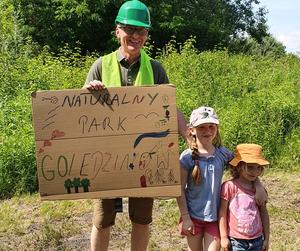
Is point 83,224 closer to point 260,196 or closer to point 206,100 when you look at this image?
point 260,196

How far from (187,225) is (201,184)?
237 millimetres

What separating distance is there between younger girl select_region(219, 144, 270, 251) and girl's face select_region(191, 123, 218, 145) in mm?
173

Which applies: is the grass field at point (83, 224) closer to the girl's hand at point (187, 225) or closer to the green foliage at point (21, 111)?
the green foliage at point (21, 111)

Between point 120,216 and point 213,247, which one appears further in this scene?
point 120,216

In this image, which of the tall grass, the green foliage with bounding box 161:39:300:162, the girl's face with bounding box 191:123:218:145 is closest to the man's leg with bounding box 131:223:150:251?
the girl's face with bounding box 191:123:218:145

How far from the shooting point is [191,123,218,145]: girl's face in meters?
2.70

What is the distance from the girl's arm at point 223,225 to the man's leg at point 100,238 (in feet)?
2.36

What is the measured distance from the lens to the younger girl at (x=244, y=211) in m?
2.65

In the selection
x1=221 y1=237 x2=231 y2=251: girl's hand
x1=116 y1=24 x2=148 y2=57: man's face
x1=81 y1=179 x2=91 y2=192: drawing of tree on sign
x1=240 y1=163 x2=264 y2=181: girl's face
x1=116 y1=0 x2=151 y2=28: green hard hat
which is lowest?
x1=221 y1=237 x2=231 y2=251: girl's hand

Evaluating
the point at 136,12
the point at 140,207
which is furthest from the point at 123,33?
the point at 140,207

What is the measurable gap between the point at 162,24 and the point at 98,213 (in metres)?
16.9

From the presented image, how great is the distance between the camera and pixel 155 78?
114 inches

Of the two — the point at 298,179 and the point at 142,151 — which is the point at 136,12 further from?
the point at 298,179

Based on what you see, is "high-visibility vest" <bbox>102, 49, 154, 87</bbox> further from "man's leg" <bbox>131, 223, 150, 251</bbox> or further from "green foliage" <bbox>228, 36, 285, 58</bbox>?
"green foliage" <bbox>228, 36, 285, 58</bbox>
